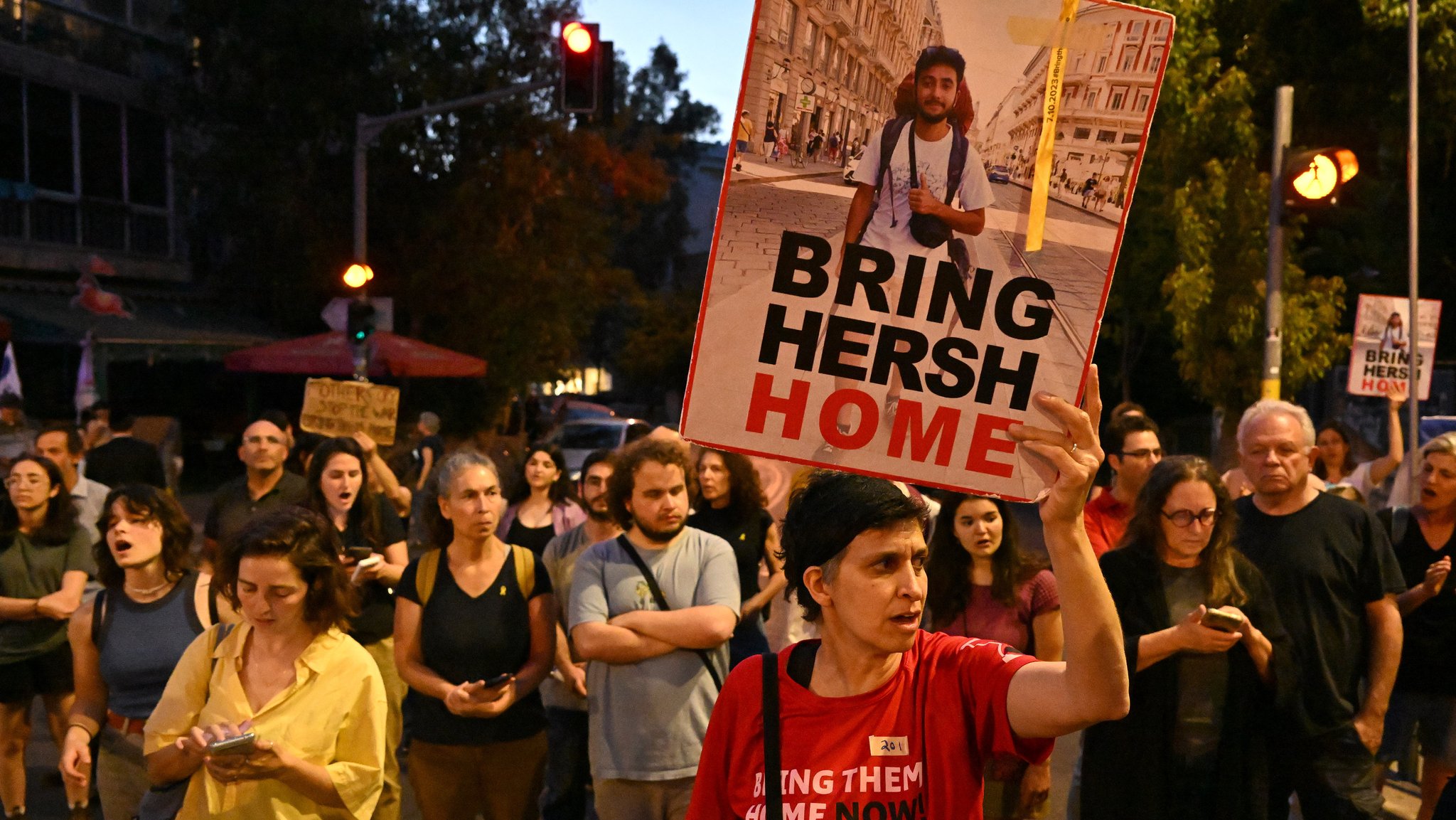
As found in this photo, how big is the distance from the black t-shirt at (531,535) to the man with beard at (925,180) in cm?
537

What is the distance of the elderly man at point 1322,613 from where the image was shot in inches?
180

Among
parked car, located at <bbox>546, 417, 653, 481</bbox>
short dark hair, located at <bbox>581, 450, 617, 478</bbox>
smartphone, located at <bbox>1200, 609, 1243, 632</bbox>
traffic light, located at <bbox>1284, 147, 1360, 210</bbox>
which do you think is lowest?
parked car, located at <bbox>546, 417, 653, 481</bbox>

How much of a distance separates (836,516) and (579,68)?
11.9m

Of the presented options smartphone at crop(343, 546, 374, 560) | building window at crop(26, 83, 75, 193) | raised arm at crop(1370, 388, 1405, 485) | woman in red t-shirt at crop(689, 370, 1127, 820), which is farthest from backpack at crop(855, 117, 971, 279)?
building window at crop(26, 83, 75, 193)

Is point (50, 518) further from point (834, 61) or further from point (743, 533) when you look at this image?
point (834, 61)

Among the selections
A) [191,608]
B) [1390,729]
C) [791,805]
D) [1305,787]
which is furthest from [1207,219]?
[791,805]

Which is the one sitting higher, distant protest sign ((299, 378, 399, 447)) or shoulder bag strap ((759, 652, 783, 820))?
shoulder bag strap ((759, 652, 783, 820))

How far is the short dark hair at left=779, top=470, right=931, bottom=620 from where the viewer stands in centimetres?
262

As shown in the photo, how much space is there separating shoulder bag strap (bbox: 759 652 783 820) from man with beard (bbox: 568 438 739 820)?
2177 mm

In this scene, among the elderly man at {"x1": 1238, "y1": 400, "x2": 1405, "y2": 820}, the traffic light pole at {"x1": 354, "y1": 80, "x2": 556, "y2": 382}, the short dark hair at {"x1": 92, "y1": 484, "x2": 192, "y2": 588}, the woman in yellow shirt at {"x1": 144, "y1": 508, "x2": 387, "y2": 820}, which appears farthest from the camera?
the traffic light pole at {"x1": 354, "y1": 80, "x2": 556, "y2": 382}

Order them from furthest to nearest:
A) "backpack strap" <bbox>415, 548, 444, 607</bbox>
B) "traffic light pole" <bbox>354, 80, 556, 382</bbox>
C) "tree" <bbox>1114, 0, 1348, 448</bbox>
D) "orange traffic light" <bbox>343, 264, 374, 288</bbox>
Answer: "tree" <bbox>1114, 0, 1348, 448</bbox>
"traffic light pole" <bbox>354, 80, 556, 382</bbox>
"orange traffic light" <bbox>343, 264, 374, 288</bbox>
"backpack strap" <bbox>415, 548, 444, 607</bbox>

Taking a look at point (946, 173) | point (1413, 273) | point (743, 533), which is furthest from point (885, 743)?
point (1413, 273)

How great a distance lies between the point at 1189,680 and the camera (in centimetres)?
436

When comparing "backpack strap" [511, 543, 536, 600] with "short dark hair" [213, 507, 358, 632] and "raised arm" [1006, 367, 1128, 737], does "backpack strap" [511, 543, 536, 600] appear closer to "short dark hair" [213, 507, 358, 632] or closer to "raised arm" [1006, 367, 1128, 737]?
"short dark hair" [213, 507, 358, 632]
